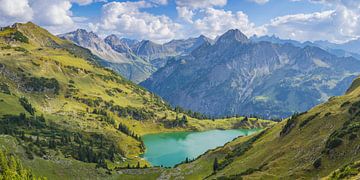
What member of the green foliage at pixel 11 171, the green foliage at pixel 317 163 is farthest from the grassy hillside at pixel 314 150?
the green foliage at pixel 11 171

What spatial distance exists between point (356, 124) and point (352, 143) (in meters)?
7.19

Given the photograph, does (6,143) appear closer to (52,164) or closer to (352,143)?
(52,164)

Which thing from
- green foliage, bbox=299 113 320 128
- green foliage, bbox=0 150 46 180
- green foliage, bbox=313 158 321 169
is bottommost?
green foliage, bbox=0 150 46 180

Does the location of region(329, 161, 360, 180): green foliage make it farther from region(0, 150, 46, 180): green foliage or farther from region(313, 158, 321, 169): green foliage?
region(0, 150, 46, 180): green foliage

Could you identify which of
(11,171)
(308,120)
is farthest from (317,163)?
(11,171)

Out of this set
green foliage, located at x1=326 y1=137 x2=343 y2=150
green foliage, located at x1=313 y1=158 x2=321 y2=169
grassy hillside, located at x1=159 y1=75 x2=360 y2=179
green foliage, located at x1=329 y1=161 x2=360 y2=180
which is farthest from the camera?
green foliage, located at x1=326 y1=137 x2=343 y2=150

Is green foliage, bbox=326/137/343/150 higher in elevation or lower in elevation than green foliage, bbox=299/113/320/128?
lower

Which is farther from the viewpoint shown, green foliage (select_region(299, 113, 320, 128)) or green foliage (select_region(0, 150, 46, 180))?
green foliage (select_region(0, 150, 46, 180))

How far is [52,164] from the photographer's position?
153625mm

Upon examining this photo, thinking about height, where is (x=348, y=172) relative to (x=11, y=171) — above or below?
above

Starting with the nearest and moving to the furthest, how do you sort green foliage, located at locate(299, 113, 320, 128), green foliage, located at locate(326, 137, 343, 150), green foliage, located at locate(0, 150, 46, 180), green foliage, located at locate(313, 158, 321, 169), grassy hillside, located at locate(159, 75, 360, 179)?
grassy hillside, located at locate(159, 75, 360, 179) → green foliage, located at locate(313, 158, 321, 169) → green foliage, located at locate(326, 137, 343, 150) → green foliage, located at locate(299, 113, 320, 128) → green foliage, located at locate(0, 150, 46, 180)

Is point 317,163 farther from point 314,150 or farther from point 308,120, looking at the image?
point 308,120

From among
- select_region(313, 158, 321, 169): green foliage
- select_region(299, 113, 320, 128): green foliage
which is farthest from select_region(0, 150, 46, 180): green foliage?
select_region(313, 158, 321, 169): green foliage

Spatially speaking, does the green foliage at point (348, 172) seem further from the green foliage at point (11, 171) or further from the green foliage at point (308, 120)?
the green foliage at point (11, 171)
